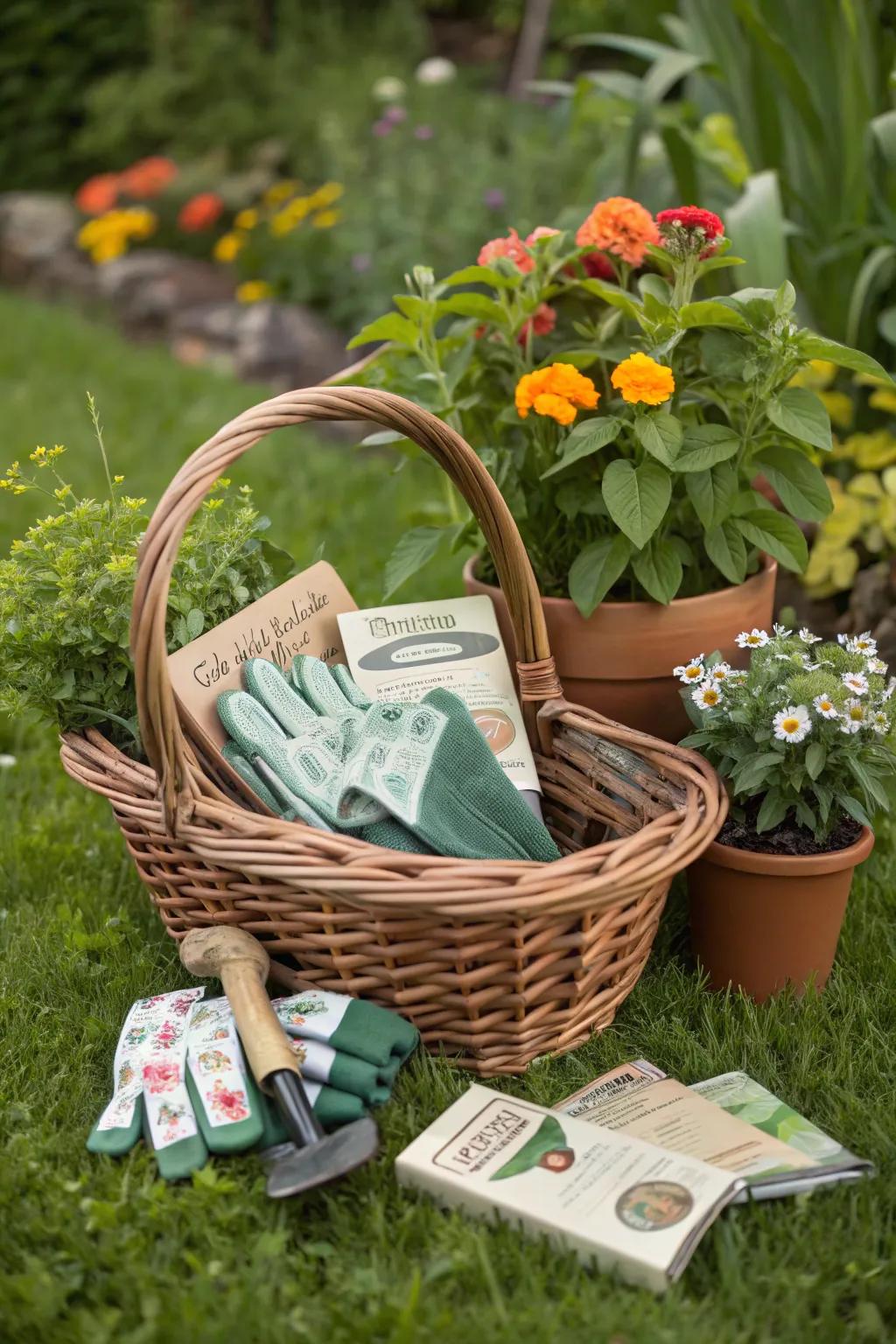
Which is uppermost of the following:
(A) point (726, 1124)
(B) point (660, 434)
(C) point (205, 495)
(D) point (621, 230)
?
(D) point (621, 230)

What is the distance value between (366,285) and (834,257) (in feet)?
7.03

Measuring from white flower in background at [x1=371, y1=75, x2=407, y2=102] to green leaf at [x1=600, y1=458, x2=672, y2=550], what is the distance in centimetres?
355

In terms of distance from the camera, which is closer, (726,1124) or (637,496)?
(726,1124)

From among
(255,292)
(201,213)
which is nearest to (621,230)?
(255,292)

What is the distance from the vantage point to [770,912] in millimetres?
1629

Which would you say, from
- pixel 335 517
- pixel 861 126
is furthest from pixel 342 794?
pixel 861 126

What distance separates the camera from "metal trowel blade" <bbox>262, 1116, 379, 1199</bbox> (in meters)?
1.27

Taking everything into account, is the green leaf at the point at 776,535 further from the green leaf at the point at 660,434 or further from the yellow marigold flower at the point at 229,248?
the yellow marigold flower at the point at 229,248

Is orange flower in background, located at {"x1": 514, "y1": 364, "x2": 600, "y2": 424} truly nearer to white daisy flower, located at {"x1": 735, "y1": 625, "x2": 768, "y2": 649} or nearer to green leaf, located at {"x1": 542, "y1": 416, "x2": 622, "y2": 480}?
green leaf, located at {"x1": 542, "y1": 416, "x2": 622, "y2": 480}

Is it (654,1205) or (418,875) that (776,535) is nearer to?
(418,875)

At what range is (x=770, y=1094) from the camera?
1457mm

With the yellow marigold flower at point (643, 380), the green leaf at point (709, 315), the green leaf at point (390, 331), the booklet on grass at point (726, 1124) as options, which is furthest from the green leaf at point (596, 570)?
the booklet on grass at point (726, 1124)

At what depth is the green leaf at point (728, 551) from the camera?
1.85 meters

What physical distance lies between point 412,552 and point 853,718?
0.77m
